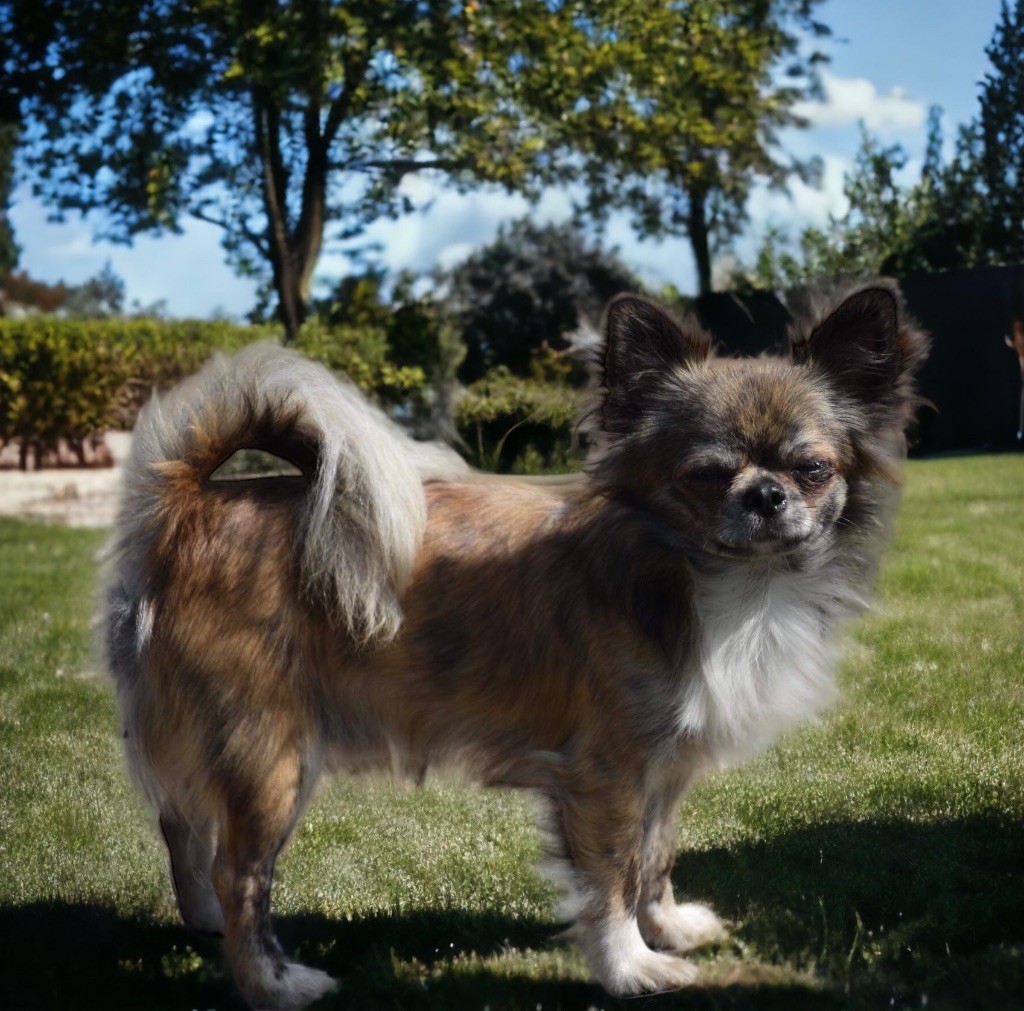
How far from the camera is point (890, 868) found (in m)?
3.73

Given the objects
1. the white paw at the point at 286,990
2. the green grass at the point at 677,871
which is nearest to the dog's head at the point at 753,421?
the green grass at the point at 677,871

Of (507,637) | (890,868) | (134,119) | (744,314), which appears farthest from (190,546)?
(134,119)

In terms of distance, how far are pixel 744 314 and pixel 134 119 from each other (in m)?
8.99

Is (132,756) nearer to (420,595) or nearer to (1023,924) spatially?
(420,595)

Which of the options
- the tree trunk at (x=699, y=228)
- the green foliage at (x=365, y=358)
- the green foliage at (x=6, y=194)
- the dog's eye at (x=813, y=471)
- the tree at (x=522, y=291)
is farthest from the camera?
the tree trunk at (x=699, y=228)

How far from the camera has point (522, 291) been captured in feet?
52.4

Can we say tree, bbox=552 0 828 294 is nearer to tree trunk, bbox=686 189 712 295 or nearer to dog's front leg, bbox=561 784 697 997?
tree trunk, bbox=686 189 712 295

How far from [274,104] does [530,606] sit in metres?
14.1

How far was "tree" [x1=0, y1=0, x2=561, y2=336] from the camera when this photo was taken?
14930mm

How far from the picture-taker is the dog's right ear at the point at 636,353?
3123mm

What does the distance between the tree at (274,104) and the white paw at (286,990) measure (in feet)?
42.6

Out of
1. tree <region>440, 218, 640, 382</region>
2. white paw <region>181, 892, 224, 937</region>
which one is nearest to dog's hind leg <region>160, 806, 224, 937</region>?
white paw <region>181, 892, 224, 937</region>

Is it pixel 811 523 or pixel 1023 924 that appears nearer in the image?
pixel 811 523

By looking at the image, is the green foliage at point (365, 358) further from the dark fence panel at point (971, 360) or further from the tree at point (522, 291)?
the dark fence panel at point (971, 360)
